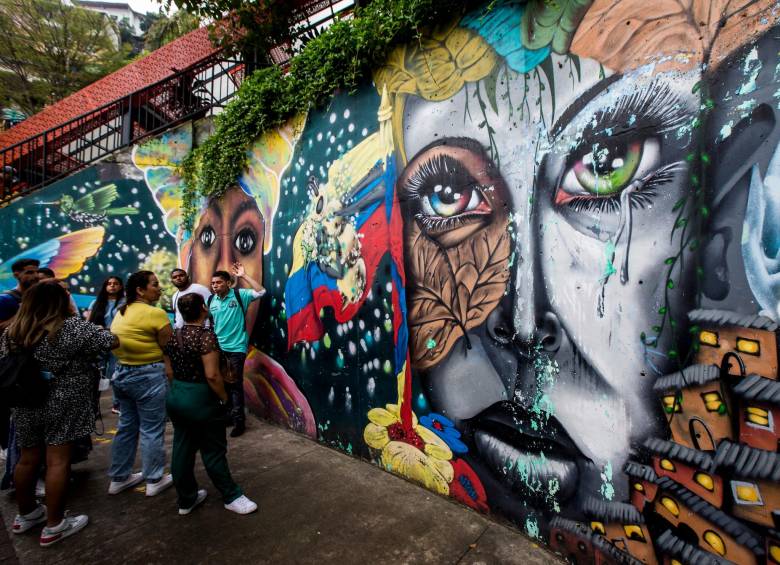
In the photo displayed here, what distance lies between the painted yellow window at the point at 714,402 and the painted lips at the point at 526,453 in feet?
2.54

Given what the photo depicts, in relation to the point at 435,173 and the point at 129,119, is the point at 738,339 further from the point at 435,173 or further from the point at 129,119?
the point at 129,119

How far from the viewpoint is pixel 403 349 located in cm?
335

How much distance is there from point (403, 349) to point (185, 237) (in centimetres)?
505

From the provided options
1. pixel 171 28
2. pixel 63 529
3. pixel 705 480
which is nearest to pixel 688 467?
pixel 705 480

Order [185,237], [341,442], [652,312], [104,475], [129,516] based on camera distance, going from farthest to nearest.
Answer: [185,237]
[341,442]
[104,475]
[129,516]
[652,312]

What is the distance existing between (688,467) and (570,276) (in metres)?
1.11

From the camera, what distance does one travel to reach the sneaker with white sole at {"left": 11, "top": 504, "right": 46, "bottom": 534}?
8.99 feet

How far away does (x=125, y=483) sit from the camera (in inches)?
130

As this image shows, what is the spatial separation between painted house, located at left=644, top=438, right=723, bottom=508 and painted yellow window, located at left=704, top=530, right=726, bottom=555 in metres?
0.14

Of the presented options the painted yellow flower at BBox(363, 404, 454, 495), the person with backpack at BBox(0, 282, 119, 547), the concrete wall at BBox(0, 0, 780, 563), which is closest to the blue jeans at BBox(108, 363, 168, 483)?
the person with backpack at BBox(0, 282, 119, 547)

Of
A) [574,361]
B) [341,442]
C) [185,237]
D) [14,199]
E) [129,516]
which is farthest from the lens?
[14,199]

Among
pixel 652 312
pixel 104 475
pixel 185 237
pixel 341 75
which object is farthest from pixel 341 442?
pixel 185 237

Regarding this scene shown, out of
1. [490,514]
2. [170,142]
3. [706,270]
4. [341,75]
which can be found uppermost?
[170,142]

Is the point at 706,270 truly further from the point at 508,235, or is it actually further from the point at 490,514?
the point at 490,514
